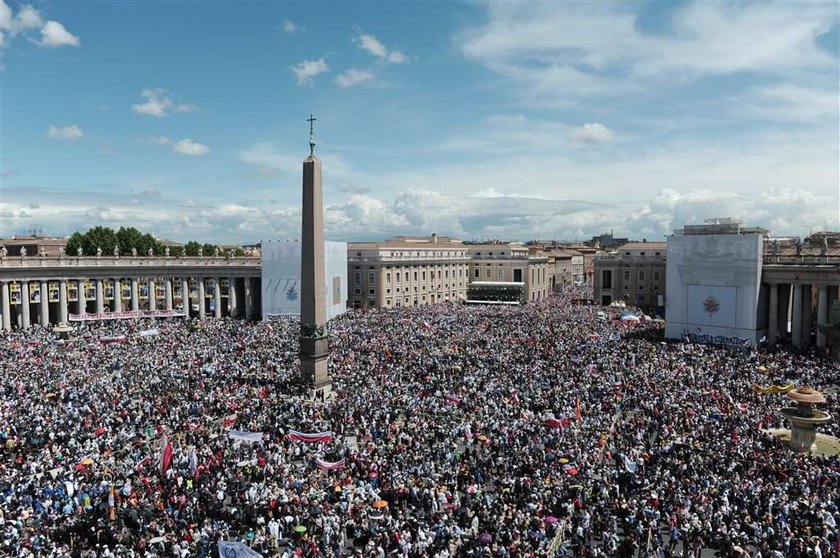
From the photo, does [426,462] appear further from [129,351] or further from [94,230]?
[94,230]

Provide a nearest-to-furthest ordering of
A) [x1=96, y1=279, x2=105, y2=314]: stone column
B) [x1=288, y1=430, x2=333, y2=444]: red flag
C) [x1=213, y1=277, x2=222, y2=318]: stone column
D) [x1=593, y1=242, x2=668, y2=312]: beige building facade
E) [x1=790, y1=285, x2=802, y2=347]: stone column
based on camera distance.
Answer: [x1=288, y1=430, x2=333, y2=444]: red flag, [x1=790, y1=285, x2=802, y2=347]: stone column, [x1=96, y1=279, x2=105, y2=314]: stone column, [x1=213, y1=277, x2=222, y2=318]: stone column, [x1=593, y1=242, x2=668, y2=312]: beige building facade

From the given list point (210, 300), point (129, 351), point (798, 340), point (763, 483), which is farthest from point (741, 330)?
point (210, 300)

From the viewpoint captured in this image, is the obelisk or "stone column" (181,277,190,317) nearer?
the obelisk


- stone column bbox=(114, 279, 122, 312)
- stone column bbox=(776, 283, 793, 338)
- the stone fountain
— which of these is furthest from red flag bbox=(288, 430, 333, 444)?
stone column bbox=(114, 279, 122, 312)

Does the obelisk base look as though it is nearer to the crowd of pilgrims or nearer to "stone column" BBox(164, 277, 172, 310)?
the crowd of pilgrims

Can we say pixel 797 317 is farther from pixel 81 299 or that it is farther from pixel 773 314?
pixel 81 299

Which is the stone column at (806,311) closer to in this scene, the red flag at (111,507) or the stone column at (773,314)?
the stone column at (773,314)

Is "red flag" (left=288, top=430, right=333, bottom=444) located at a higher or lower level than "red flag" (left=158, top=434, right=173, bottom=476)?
lower

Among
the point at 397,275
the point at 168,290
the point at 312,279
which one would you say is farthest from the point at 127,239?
the point at 312,279
